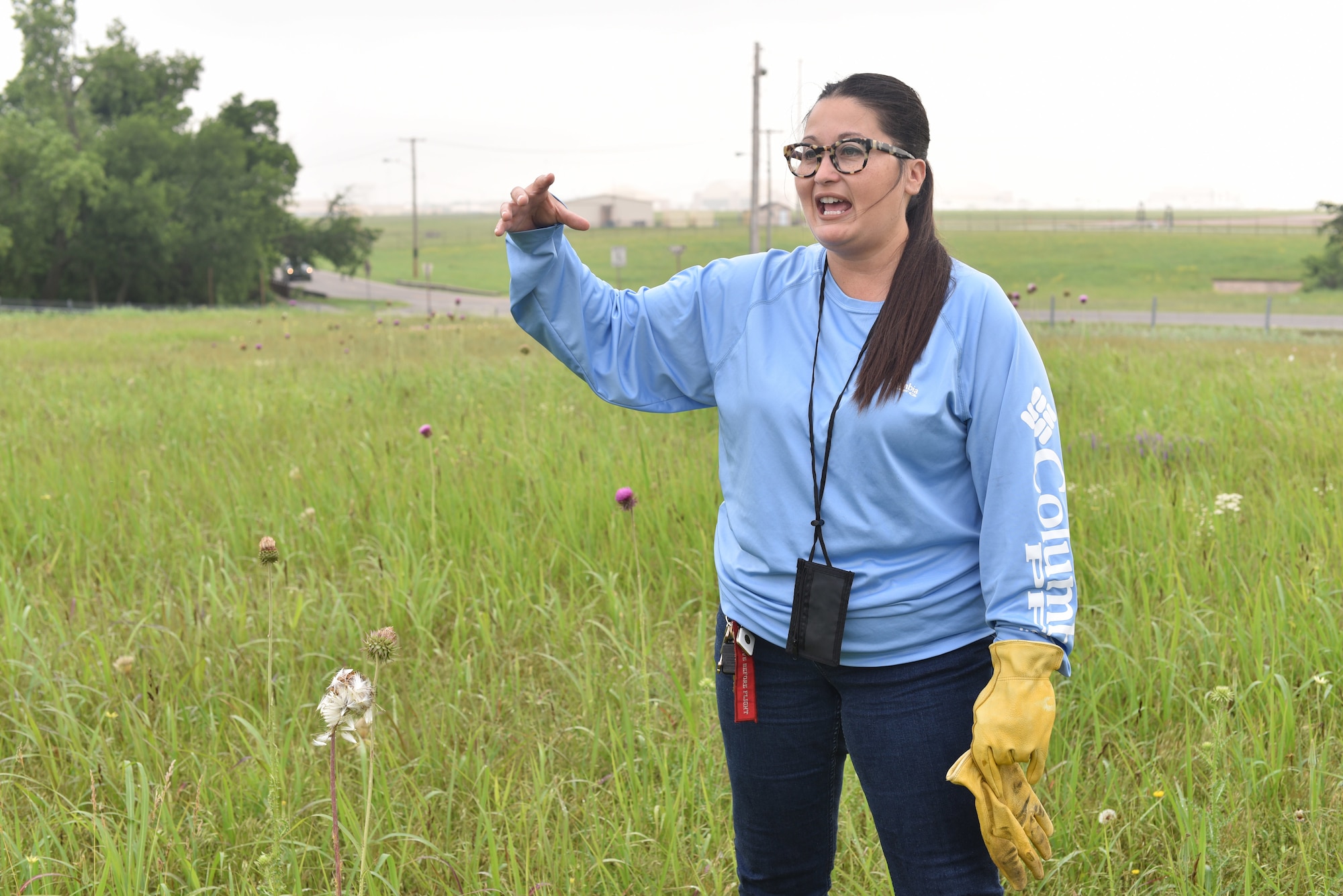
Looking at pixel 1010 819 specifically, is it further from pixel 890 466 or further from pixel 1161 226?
pixel 1161 226

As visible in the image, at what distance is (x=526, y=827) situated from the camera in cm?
223

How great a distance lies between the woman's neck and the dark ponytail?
2 cm

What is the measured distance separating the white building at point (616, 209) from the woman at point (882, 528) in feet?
383

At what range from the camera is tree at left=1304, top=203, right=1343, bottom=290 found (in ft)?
117

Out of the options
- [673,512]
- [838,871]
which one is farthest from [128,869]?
[673,512]

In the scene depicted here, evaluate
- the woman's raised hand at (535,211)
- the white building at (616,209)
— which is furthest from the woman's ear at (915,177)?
the white building at (616,209)

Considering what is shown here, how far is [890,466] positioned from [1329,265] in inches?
1754

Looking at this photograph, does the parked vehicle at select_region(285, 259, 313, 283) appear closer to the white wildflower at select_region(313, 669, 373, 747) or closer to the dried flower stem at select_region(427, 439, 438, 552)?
the dried flower stem at select_region(427, 439, 438, 552)

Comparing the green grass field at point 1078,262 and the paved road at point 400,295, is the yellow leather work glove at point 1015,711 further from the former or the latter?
the paved road at point 400,295

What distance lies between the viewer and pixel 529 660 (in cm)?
314

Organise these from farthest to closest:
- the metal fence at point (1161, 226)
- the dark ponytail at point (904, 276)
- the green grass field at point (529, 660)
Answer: the metal fence at point (1161, 226)
the green grass field at point (529, 660)
the dark ponytail at point (904, 276)

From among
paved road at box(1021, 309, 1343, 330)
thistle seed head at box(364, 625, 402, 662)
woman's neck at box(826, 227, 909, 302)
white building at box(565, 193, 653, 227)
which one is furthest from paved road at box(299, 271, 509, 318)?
white building at box(565, 193, 653, 227)

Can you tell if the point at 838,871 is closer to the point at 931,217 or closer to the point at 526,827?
the point at 526,827

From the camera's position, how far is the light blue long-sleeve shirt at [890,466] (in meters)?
1.55
